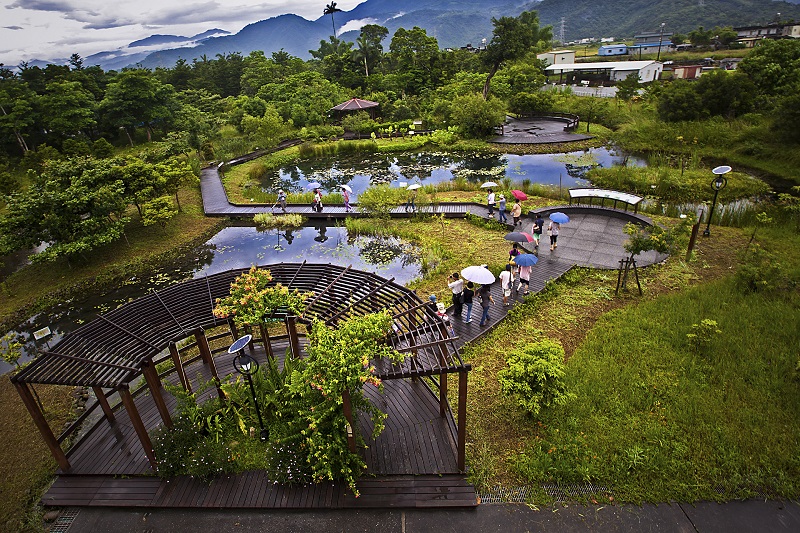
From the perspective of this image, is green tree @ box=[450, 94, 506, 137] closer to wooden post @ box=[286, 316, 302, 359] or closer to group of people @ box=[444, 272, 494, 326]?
group of people @ box=[444, 272, 494, 326]

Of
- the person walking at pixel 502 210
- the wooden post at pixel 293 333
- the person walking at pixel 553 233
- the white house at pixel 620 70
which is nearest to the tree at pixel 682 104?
the person walking at pixel 502 210

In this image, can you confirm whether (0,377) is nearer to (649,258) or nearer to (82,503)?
(82,503)

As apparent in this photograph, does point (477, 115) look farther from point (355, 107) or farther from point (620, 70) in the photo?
point (620, 70)

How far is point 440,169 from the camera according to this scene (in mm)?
26891

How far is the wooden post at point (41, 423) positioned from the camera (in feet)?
22.6

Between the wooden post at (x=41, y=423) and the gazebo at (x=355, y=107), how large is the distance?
35060mm

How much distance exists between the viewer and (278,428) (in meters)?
7.64

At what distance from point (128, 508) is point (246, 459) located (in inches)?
75.8

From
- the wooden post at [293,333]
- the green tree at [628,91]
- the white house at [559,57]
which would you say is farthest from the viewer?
the white house at [559,57]

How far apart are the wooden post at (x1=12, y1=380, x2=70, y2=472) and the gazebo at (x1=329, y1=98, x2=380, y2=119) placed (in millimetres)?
35060

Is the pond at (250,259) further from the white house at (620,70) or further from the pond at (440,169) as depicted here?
the white house at (620,70)

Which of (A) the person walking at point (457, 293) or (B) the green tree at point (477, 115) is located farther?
(B) the green tree at point (477, 115)

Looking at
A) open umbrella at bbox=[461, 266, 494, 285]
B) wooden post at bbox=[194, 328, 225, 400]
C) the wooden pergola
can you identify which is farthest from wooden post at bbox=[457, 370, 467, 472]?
wooden post at bbox=[194, 328, 225, 400]

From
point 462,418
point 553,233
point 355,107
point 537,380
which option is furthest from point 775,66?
point 462,418
